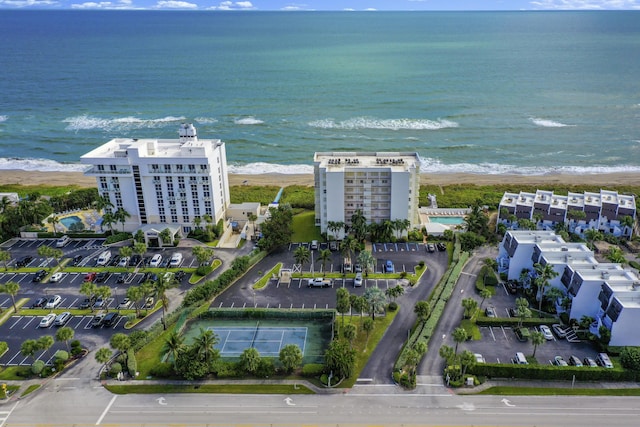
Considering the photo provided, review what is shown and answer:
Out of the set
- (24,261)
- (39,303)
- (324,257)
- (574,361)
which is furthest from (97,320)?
(574,361)

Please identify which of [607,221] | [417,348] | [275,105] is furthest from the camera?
[275,105]

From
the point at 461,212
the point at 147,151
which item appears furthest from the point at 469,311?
the point at 147,151

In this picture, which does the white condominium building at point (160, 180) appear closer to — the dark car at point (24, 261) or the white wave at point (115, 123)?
the dark car at point (24, 261)

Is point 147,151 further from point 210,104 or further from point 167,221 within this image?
point 210,104

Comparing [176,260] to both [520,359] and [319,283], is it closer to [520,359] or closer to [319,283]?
[319,283]

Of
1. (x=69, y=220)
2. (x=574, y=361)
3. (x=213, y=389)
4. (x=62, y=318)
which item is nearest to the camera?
(x=213, y=389)

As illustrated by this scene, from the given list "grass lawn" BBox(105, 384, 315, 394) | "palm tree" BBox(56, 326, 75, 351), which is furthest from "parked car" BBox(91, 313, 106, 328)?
"grass lawn" BBox(105, 384, 315, 394)
